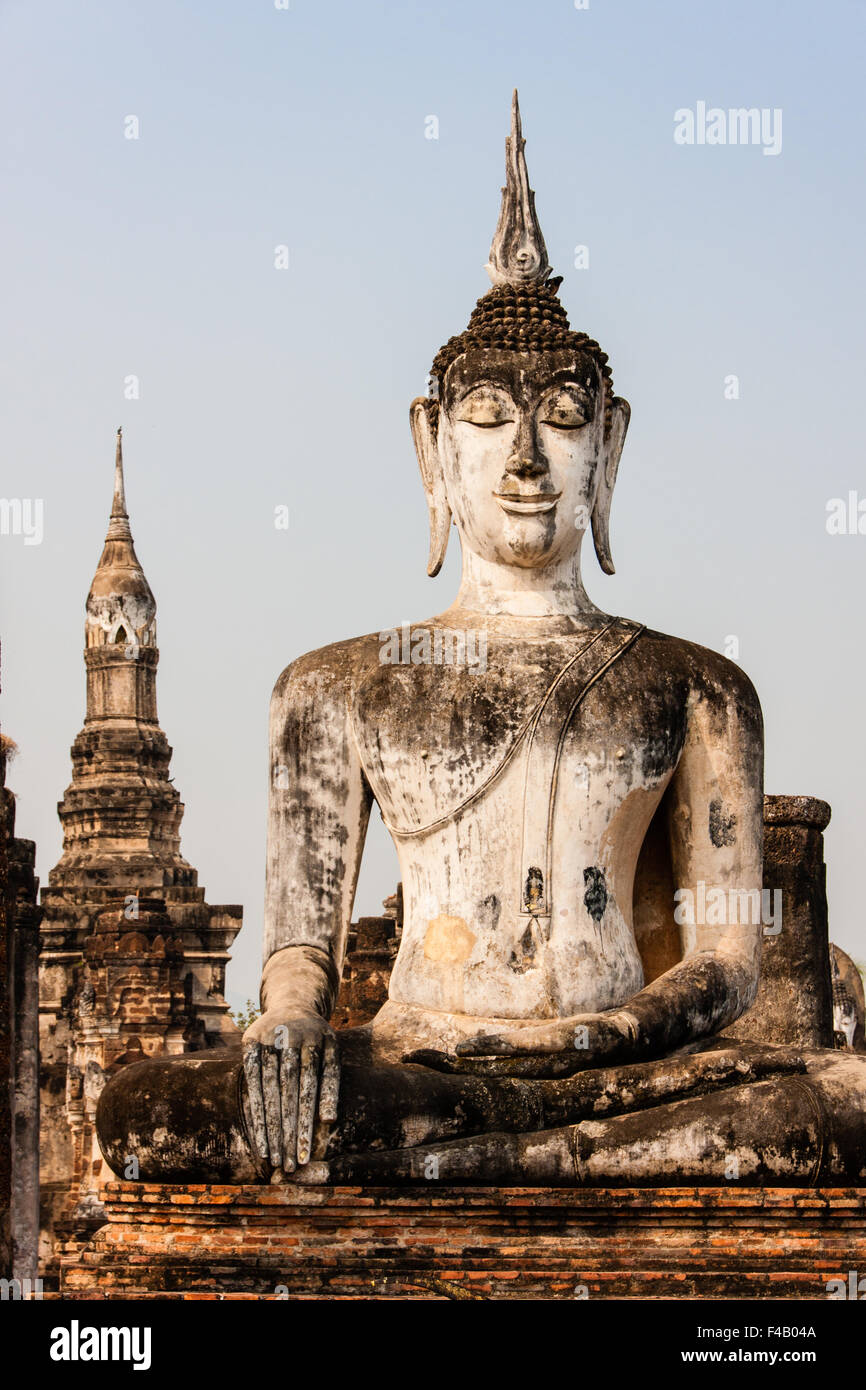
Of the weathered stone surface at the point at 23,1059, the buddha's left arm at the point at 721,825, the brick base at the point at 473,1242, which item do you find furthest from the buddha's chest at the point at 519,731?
the weathered stone surface at the point at 23,1059

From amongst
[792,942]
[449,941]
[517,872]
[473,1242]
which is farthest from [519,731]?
[792,942]

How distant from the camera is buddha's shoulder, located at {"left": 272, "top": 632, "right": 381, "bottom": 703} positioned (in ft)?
30.3

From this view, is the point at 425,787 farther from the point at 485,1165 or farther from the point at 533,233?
the point at 533,233

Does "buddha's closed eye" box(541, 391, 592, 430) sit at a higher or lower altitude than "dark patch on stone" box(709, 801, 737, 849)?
higher

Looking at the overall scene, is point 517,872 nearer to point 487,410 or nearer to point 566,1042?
point 566,1042

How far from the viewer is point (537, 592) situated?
9375 mm

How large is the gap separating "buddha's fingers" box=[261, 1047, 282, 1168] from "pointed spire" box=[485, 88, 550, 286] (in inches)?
124

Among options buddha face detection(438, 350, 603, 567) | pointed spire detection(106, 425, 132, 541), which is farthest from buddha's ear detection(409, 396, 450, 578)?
pointed spire detection(106, 425, 132, 541)

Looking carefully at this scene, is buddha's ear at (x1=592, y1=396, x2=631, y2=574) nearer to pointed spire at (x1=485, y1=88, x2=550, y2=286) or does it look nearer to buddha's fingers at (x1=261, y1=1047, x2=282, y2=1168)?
pointed spire at (x1=485, y1=88, x2=550, y2=286)

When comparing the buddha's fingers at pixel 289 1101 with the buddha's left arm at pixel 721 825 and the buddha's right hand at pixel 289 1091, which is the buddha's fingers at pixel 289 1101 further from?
the buddha's left arm at pixel 721 825

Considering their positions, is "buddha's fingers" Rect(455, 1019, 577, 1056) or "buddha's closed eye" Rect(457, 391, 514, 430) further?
"buddha's closed eye" Rect(457, 391, 514, 430)

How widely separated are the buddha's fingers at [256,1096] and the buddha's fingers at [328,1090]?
0.17 metres
